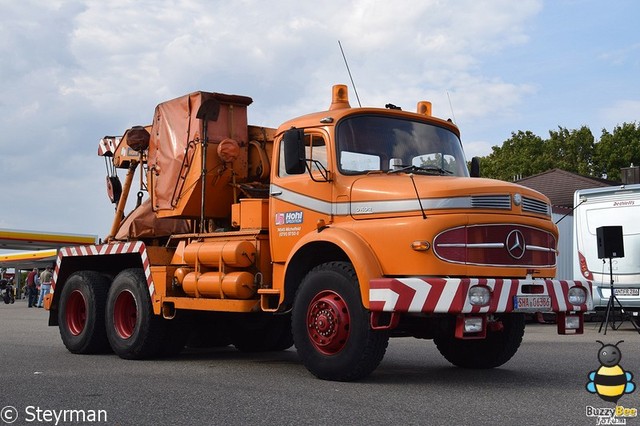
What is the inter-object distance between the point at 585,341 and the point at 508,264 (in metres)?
6.85

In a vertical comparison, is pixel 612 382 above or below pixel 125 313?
below

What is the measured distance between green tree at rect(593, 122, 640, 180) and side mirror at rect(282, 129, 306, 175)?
172 ft

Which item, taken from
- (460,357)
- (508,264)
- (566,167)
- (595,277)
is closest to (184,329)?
(460,357)

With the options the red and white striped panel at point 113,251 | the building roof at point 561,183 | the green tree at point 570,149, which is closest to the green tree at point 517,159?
the green tree at point 570,149

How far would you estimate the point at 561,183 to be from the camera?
40.3 m

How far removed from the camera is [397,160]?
8.98 meters

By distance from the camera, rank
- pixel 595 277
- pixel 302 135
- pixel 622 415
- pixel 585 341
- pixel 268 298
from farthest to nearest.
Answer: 1. pixel 595 277
2. pixel 585 341
3. pixel 268 298
4. pixel 302 135
5. pixel 622 415

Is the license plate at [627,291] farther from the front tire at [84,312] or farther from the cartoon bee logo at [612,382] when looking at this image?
the front tire at [84,312]

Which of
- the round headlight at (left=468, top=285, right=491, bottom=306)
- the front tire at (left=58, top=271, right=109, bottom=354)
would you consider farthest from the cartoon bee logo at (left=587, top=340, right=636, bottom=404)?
the front tire at (left=58, top=271, right=109, bottom=354)

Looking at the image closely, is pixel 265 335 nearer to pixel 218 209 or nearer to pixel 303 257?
pixel 218 209

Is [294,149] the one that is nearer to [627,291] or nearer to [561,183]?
[627,291]

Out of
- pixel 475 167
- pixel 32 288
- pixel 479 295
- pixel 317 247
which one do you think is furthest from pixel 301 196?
pixel 32 288

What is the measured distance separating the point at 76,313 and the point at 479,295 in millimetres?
7067

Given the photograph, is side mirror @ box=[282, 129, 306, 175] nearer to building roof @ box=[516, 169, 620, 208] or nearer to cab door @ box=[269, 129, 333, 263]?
cab door @ box=[269, 129, 333, 263]
